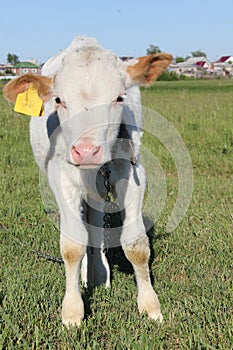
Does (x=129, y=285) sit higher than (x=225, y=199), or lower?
higher

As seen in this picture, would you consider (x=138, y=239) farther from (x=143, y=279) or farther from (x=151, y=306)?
(x=151, y=306)

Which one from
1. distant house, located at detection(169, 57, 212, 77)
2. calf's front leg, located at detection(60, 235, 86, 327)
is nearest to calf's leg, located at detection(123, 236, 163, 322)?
calf's front leg, located at detection(60, 235, 86, 327)

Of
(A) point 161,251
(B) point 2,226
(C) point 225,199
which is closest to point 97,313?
(A) point 161,251

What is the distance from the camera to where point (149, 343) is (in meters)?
2.84

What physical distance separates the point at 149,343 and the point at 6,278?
1.34 metres

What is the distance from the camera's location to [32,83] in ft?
11.0

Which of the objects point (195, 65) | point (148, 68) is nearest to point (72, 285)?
point (148, 68)

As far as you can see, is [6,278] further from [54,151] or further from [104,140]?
[104,140]

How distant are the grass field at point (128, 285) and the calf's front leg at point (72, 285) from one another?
0.06m

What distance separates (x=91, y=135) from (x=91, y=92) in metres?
0.27

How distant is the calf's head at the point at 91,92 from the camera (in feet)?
9.39

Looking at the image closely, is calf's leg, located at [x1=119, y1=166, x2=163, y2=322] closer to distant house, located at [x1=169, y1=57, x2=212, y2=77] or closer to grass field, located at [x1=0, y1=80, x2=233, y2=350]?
grass field, located at [x1=0, y1=80, x2=233, y2=350]

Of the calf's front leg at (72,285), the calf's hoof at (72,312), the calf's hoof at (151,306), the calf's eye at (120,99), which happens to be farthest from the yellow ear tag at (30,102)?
the calf's hoof at (151,306)

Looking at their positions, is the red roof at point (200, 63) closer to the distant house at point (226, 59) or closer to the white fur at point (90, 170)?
the distant house at point (226, 59)
